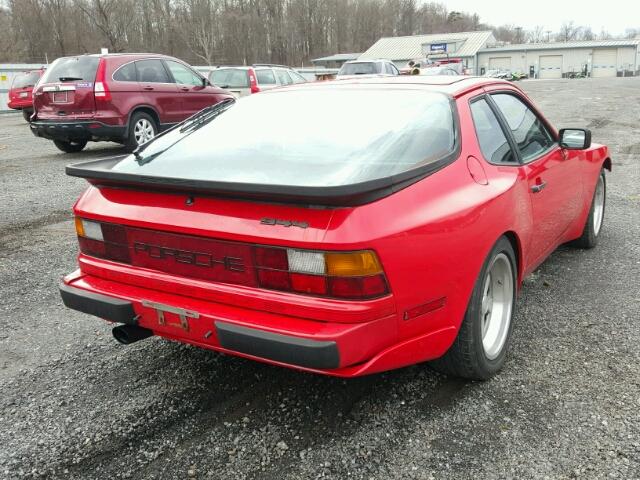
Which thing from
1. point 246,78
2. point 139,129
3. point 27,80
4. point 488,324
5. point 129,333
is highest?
point 27,80

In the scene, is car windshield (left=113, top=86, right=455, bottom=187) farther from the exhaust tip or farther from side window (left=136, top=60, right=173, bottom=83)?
side window (left=136, top=60, right=173, bottom=83)

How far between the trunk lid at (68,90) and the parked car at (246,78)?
4642 millimetres

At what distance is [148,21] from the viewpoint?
6500 centimetres

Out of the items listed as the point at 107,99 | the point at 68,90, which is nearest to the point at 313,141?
the point at 107,99

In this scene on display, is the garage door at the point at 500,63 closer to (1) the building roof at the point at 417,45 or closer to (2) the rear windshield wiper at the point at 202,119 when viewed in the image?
(1) the building roof at the point at 417,45

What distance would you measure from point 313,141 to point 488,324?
4.27 feet

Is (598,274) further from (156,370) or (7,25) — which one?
(7,25)

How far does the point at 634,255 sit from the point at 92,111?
8392 mm

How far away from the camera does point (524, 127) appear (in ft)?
12.2

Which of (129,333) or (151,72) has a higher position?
(151,72)

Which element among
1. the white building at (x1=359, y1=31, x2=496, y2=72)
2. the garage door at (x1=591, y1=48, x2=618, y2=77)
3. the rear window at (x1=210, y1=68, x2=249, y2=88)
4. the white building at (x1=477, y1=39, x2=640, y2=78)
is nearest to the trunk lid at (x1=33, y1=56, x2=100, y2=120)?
the rear window at (x1=210, y1=68, x2=249, y2=88)

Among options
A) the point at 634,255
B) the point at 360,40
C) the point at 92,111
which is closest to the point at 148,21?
the point at 360,40

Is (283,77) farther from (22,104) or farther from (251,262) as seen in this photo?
(251,262)

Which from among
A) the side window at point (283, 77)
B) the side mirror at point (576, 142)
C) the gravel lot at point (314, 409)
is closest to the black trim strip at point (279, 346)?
the gravel lot at point (314, 409)
